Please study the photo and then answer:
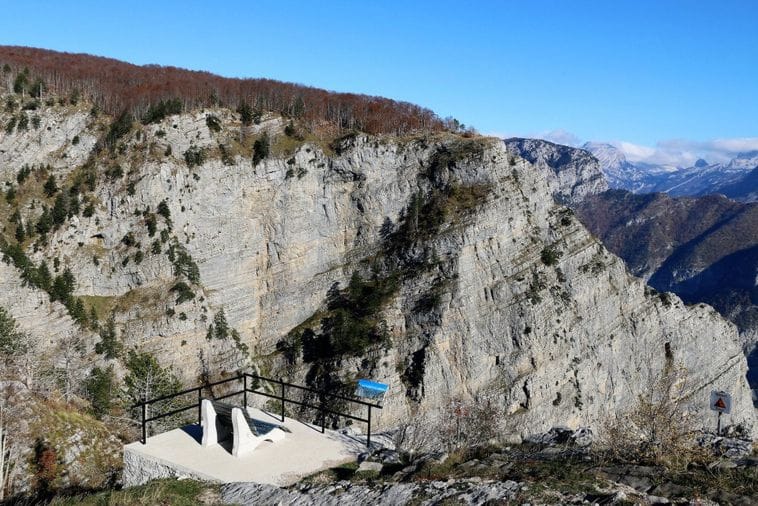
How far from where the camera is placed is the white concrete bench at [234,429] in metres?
16.4

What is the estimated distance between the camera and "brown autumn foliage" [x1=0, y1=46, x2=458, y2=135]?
73.9m

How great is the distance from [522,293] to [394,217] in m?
18.7

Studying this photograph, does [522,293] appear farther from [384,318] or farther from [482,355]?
[384,318]

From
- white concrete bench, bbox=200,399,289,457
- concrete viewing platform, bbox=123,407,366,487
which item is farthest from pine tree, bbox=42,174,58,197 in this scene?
white concrete bench, bbox=200,399,289,457

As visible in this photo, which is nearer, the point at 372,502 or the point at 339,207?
the point at 372,502

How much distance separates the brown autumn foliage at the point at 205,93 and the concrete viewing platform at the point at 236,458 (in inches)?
2438

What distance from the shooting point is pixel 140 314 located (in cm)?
5981

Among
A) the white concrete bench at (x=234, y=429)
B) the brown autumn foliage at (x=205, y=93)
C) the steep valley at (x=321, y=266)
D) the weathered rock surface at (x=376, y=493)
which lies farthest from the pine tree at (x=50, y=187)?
the weathered rock surface at (x=376, y=493)

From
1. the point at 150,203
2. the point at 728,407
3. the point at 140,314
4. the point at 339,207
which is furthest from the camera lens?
the point at 339,207

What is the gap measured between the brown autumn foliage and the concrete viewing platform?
203ft

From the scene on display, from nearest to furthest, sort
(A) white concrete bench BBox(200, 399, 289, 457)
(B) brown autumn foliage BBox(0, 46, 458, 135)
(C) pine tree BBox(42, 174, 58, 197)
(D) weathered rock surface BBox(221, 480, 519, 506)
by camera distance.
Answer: (D) weathered rock surface BBox(221, 480, 519, 506), (A) white concrete bench BBox(200, 399, 289, 457), (C) pine tree BBox(42, 174, 58, 197), (B) brown autumn foliage BBox(0, 46, 458, 135)

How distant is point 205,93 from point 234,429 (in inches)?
2742

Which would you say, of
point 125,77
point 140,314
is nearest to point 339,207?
point 140,314

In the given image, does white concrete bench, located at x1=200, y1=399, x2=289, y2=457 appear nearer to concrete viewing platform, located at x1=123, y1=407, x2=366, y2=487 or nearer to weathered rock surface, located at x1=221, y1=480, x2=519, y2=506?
concrete viewing platform, located at x1=123, y1=407, x2=366, y2=487
